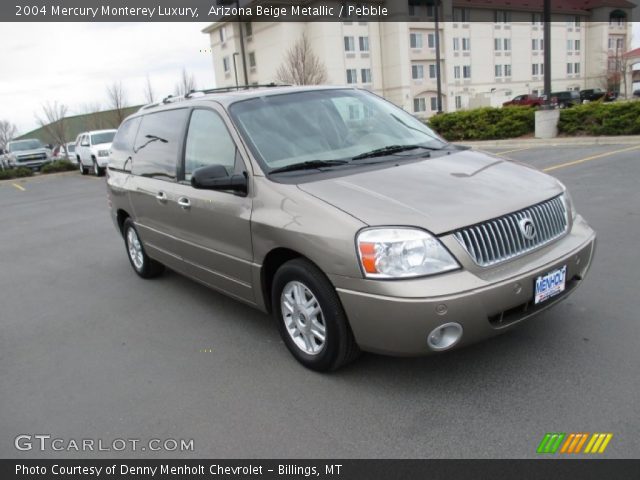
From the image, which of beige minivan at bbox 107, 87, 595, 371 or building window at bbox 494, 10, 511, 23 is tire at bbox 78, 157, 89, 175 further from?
building window at bbox 494, 10, 511, 23

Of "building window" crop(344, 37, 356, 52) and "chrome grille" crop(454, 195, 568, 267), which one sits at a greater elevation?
"building window" crop(344, 37, 356, 52)

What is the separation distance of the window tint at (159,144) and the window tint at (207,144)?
209mm

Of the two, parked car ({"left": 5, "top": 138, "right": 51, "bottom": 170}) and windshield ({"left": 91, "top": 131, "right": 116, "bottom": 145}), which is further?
parked car ({"left": 5, "top": 138, "right": 51, "bottom": 170})

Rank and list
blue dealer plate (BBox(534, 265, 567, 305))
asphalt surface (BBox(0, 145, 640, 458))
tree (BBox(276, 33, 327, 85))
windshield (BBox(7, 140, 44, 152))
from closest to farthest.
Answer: asphalt surface (BBox(0, 145, 640, 458)) → blue dealer plate (BBox(534, 265, 567, 305)) → windshield (BBox(7, 140, 44, 152)) → tree (BBox(276, 33, 327, 85))

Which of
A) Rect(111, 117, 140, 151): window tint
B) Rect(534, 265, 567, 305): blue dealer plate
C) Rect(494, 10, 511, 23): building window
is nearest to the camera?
Rect(534, 265, 567, 305): blue dealer plate

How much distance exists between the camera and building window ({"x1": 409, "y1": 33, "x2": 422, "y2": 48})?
178ft

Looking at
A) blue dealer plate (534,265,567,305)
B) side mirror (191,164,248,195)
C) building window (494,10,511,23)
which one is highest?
building window (494,10,511,23)

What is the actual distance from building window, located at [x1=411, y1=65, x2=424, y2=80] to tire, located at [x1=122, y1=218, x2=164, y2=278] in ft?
171

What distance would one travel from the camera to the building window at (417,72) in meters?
54.8

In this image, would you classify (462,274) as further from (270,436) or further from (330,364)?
(270,436)

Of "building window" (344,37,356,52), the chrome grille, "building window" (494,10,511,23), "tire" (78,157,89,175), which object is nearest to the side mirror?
the chrome grille

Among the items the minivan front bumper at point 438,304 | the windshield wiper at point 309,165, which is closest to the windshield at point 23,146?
the windshield wiper at point 309,165

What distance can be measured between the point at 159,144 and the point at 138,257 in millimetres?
1623

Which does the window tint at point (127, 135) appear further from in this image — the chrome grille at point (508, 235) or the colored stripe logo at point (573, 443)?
the colored stripe logo at point (573, 443)
